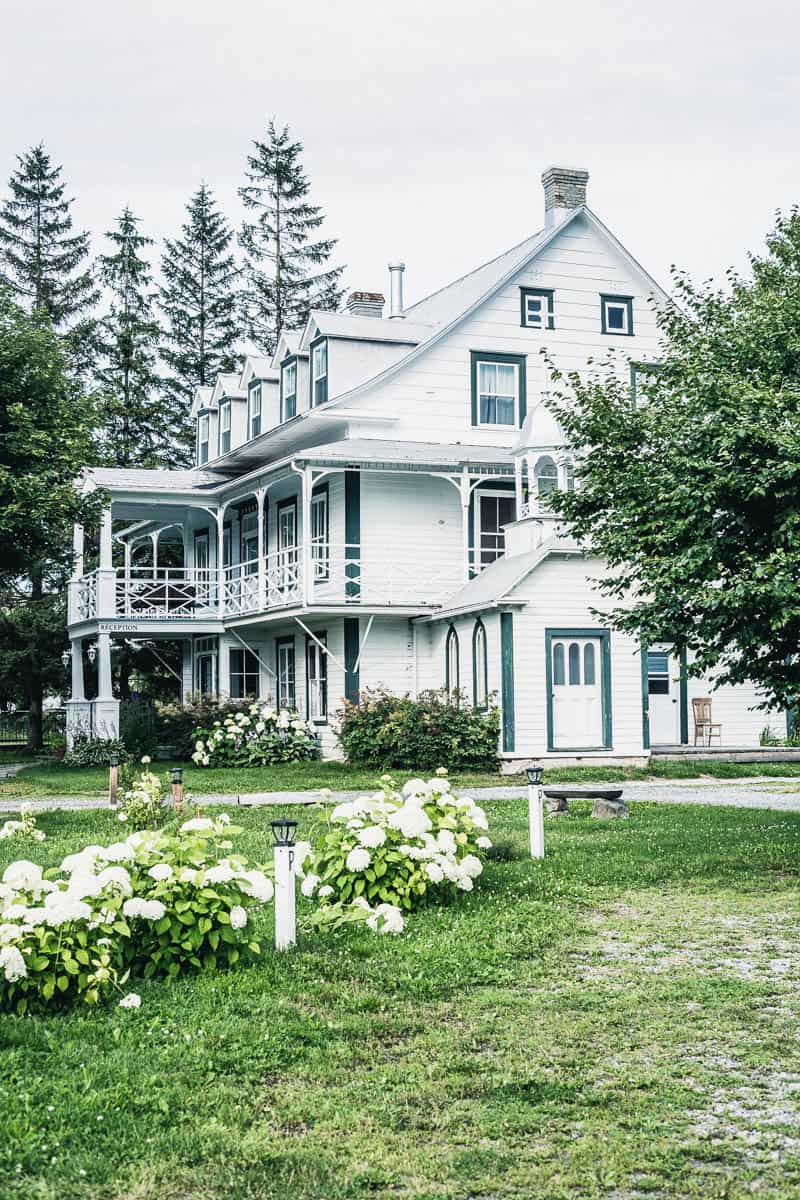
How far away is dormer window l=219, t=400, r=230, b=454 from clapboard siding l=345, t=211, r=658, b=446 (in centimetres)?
771

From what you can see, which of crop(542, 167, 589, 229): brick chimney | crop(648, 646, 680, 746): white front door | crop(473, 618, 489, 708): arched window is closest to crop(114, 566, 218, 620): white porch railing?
crop(473, 618, 489, 708): arched window

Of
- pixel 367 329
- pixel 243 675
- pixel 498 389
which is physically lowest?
pixel 243 675

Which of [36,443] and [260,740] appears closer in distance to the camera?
[36,443]

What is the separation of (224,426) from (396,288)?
585 centimetres

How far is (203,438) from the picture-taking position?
36.7 meters

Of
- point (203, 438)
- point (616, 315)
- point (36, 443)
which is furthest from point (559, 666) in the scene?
point (203, 438)

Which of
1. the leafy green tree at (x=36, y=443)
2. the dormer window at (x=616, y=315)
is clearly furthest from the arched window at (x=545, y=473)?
the leafy green tree at (x=36, y=443)

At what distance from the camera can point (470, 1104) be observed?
17.8ft

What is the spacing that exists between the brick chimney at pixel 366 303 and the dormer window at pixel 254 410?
2.97 m

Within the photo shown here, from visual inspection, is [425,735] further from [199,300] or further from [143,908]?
[199,300]

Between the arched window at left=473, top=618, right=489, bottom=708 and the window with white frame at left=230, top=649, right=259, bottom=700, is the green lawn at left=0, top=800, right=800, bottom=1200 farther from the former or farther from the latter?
the window with white frame at left=230, top=649, right=259, bottom=700

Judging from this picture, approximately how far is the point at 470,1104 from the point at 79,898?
2.39 metres

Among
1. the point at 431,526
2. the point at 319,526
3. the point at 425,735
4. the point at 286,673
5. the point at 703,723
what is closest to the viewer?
the point at 425,735

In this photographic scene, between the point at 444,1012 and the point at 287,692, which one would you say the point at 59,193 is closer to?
the point at 287,692
